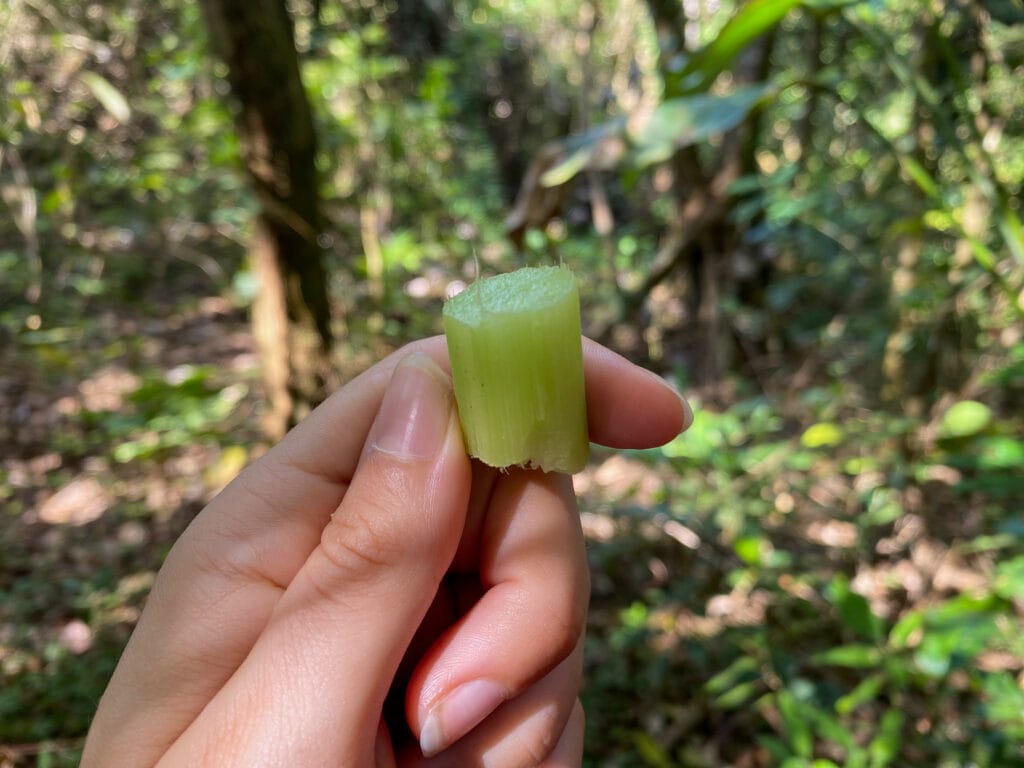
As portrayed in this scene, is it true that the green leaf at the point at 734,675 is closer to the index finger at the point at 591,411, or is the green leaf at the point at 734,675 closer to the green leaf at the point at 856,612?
the green leaf at the point at 856,612

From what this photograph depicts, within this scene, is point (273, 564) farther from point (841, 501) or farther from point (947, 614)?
point (841, 501)

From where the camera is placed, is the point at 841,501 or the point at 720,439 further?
the point at 841,501

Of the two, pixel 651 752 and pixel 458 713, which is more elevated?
pixel 458 713

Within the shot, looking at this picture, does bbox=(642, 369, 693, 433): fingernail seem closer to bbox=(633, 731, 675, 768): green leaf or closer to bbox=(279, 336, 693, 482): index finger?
bbox=(279, 336, 693, 482): index finger

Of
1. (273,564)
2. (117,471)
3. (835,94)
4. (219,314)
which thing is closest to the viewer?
(273,564)

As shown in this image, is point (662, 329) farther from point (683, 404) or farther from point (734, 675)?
point (683, 404)

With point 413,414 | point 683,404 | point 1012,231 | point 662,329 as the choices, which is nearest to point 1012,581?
point 1012,231

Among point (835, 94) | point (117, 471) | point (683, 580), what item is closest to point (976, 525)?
point (683, 580)
